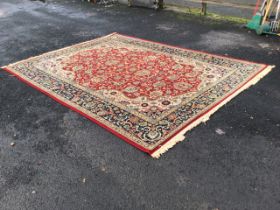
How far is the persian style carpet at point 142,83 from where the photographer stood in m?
2.89

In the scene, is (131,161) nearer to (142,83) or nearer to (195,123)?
(195,123)

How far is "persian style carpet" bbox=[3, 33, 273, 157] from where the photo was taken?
9.48 feet

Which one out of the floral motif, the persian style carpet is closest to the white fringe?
the persian style carpet

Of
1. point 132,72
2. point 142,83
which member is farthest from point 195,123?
point 132,72

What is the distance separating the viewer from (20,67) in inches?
173

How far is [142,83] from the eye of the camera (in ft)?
12.2

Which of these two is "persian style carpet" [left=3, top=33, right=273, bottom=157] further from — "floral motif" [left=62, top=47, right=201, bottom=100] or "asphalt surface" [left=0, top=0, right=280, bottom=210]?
"asphalt surface" [left=0, top=0, right=280, bottom=210]

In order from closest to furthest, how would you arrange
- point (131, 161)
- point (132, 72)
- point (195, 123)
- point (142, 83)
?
→ 1. point (131, 161)
2. point (195, 123)
3. point (142, 83)
4. point (132, 72)

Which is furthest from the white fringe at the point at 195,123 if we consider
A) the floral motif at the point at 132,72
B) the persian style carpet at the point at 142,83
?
the floral motif at the point at 132,72

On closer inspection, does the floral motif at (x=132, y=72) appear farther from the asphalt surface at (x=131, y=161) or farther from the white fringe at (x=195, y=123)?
the asphalt surface at (x=131, y=161)

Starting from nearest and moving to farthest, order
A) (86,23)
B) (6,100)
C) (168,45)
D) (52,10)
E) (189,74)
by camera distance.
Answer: (6,100) < (189,74) < (168,45) < (86,23) < (52,10)

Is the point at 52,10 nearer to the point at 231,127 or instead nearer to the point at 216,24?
the point at 216,24

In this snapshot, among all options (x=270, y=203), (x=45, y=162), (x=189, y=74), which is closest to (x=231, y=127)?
(x=270, y=203)

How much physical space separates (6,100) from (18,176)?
1.42 m
